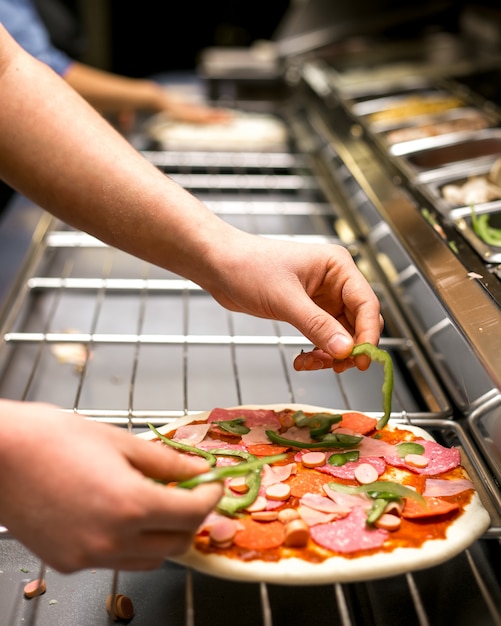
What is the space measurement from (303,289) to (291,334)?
Answer: 47 cm

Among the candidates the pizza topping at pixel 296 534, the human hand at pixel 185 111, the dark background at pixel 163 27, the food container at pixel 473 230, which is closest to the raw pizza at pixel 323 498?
the pizza topping at pixel 296 534

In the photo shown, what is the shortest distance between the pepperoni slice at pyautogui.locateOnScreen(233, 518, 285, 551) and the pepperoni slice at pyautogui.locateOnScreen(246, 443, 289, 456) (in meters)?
0.15

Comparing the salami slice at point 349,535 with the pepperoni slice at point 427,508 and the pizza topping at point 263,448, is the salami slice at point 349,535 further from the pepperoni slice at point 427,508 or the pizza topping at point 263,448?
the pizza topping at point 263,448

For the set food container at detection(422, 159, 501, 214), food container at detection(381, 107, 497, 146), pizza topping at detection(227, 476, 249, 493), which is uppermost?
food container at detection(381, 107, 497, 146)

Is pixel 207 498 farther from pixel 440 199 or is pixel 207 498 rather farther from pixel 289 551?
pixel 440 199

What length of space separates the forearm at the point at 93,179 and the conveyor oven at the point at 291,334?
0.32 m

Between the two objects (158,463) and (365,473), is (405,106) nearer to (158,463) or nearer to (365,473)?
(365,473)

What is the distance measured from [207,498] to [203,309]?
1.03 metres

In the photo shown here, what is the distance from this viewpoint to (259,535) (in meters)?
1.06

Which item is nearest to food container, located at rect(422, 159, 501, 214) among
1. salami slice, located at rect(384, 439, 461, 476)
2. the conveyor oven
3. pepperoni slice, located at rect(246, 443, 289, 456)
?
the conveyor oven

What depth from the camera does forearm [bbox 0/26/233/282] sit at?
1.35 meters

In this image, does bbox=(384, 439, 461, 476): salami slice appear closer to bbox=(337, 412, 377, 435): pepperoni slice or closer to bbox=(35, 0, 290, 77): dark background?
bbox=(337, 412, 377, 435): pepperoni slice

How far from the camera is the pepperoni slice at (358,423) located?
1293 millimetres

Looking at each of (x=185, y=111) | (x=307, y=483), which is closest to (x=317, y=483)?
(x=307, y=483)
